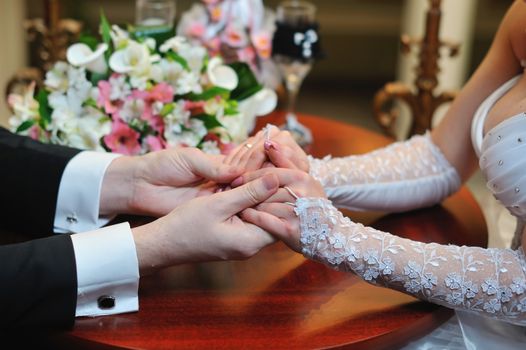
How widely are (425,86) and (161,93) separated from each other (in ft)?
3.48

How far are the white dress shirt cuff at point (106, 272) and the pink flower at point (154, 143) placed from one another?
382 mm

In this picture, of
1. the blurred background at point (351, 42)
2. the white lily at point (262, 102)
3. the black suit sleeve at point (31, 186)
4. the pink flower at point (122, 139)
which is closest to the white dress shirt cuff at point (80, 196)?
the black suit sleeve at point (31, 186)

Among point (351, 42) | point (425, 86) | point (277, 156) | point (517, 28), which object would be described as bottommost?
point (351, 42)

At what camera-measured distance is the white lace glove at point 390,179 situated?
5.17ft

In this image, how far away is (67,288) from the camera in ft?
3.92

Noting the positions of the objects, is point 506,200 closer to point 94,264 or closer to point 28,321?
point 94,264

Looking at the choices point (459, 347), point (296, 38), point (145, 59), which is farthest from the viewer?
point (296, 38)

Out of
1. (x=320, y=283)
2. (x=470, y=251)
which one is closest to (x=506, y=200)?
(x=470, y=251)

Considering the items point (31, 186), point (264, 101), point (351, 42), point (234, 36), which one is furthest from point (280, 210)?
point (351, 42)

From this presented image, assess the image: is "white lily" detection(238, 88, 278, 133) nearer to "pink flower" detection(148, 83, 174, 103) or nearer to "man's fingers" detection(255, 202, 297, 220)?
"pink flower" detection(148, 83, 174, 103)

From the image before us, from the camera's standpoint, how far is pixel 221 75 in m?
1.73

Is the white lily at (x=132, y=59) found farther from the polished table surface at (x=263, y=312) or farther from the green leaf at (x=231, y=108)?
the polished table surface at (x=263, y=312)

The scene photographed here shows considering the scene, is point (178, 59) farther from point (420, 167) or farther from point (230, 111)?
point (420, 167)

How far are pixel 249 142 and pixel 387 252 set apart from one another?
347mm
